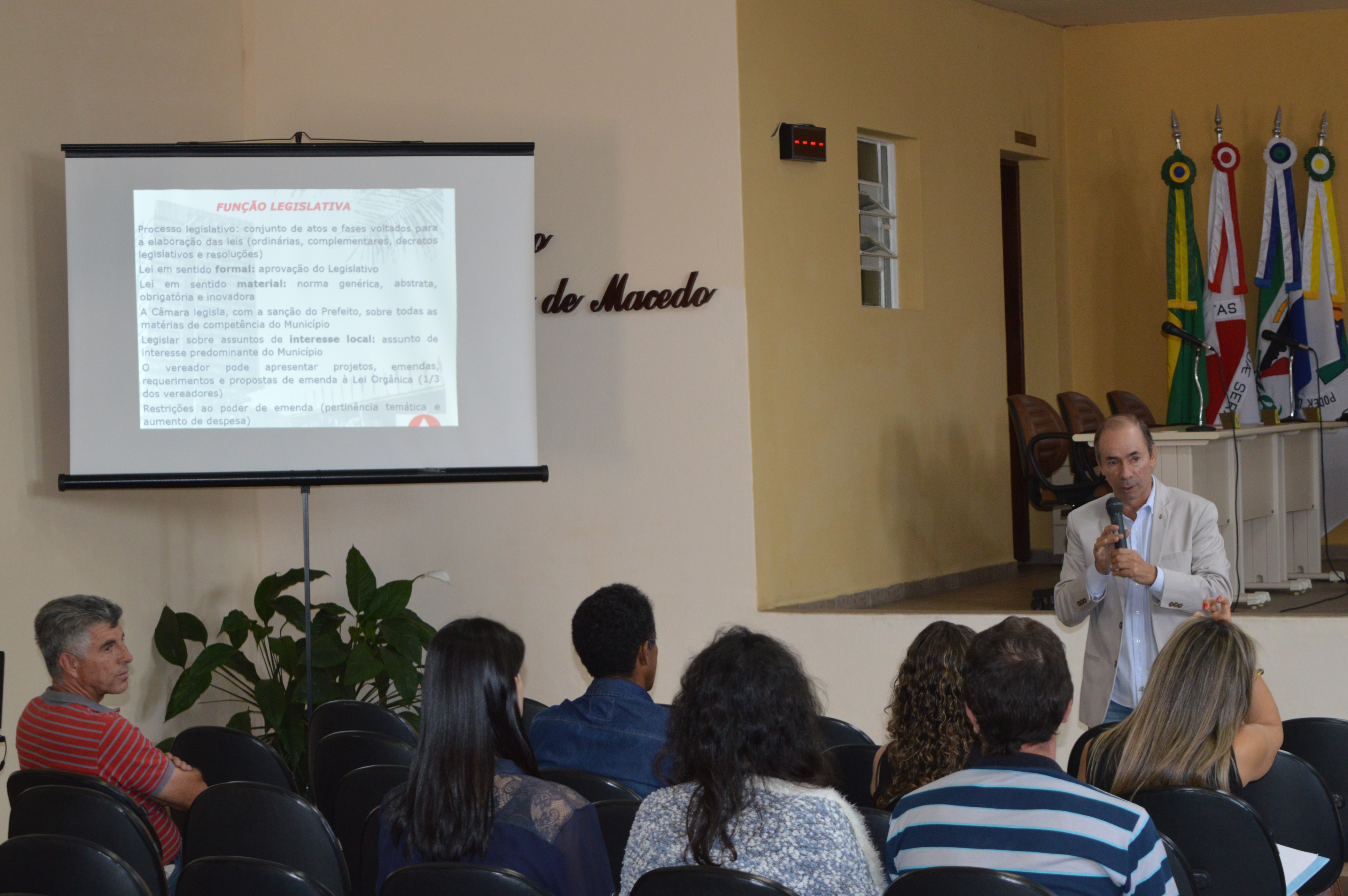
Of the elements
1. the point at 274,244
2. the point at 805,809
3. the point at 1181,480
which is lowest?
the point at 805,809

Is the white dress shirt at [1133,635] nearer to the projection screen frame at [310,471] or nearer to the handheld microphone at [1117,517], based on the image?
the handheld microphone at [1117,517]

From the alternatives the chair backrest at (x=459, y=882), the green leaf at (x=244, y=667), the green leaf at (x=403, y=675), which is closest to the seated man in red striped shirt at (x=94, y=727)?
the chair backrest at (x=459, y=882)

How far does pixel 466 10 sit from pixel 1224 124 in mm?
4612

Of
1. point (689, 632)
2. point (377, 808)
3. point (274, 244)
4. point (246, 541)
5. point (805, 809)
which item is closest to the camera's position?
point (805, 809)

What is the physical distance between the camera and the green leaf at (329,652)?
17.7 ft

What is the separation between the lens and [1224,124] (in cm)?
802

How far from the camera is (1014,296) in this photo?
806cm

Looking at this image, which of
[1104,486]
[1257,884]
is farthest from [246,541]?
[1257,884]

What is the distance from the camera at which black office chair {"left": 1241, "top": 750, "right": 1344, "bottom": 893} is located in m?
2.73

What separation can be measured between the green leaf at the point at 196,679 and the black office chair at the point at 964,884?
4.09 meters

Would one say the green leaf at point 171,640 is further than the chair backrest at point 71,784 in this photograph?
Yes

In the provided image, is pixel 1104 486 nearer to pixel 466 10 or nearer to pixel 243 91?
pixel 466 10

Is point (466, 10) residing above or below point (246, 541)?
above

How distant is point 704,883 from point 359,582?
3.94m
